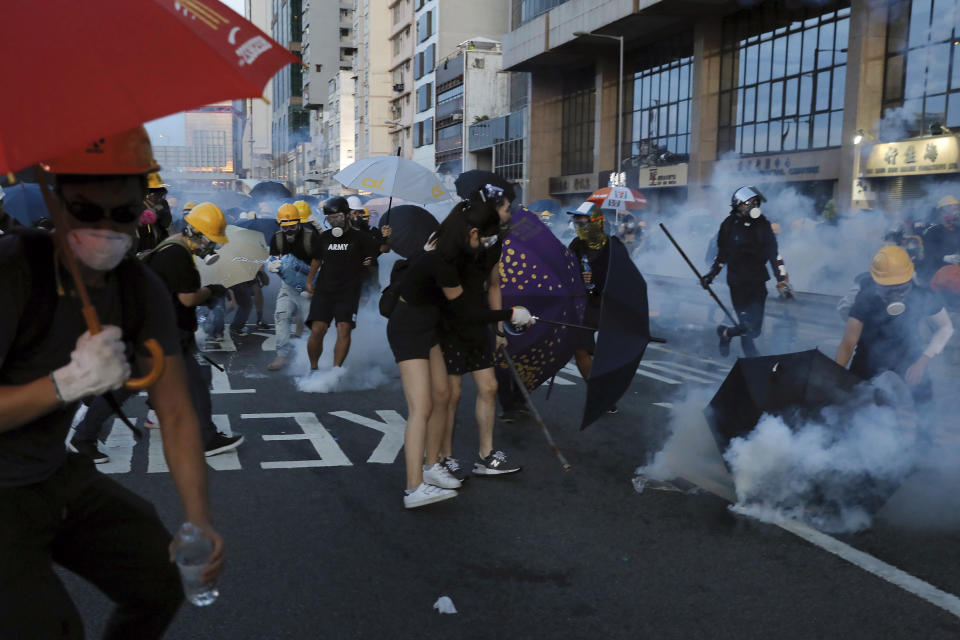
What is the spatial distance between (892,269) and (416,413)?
302 centimetres

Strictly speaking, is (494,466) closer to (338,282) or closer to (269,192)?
(338,282)

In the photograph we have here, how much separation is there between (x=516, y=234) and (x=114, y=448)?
118 inches

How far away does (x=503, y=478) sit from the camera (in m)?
5.36

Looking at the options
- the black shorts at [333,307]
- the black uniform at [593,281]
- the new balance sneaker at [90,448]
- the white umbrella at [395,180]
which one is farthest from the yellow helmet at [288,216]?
the new balance sneaker at [90,448]

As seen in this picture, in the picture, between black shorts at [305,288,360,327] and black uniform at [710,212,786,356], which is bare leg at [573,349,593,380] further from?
black uniform at [710,212,786,356]

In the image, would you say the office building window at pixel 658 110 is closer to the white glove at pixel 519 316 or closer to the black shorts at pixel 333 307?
the black shorts at pixel 333 307

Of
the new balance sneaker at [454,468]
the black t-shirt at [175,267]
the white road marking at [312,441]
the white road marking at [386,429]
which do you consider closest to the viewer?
the black t-shirt at [175,267]

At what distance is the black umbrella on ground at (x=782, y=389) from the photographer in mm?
4488

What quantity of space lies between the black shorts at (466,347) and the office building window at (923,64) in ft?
72.1

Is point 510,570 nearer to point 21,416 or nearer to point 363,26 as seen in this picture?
point 21,416

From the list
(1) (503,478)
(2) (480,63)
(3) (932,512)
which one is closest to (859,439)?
(3) (932,512)

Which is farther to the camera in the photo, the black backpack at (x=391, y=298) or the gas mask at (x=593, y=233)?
the gas mask at (x=593, y=233)

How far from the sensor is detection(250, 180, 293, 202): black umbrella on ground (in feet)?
69.3

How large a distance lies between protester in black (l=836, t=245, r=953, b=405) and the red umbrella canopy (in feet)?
15.3
